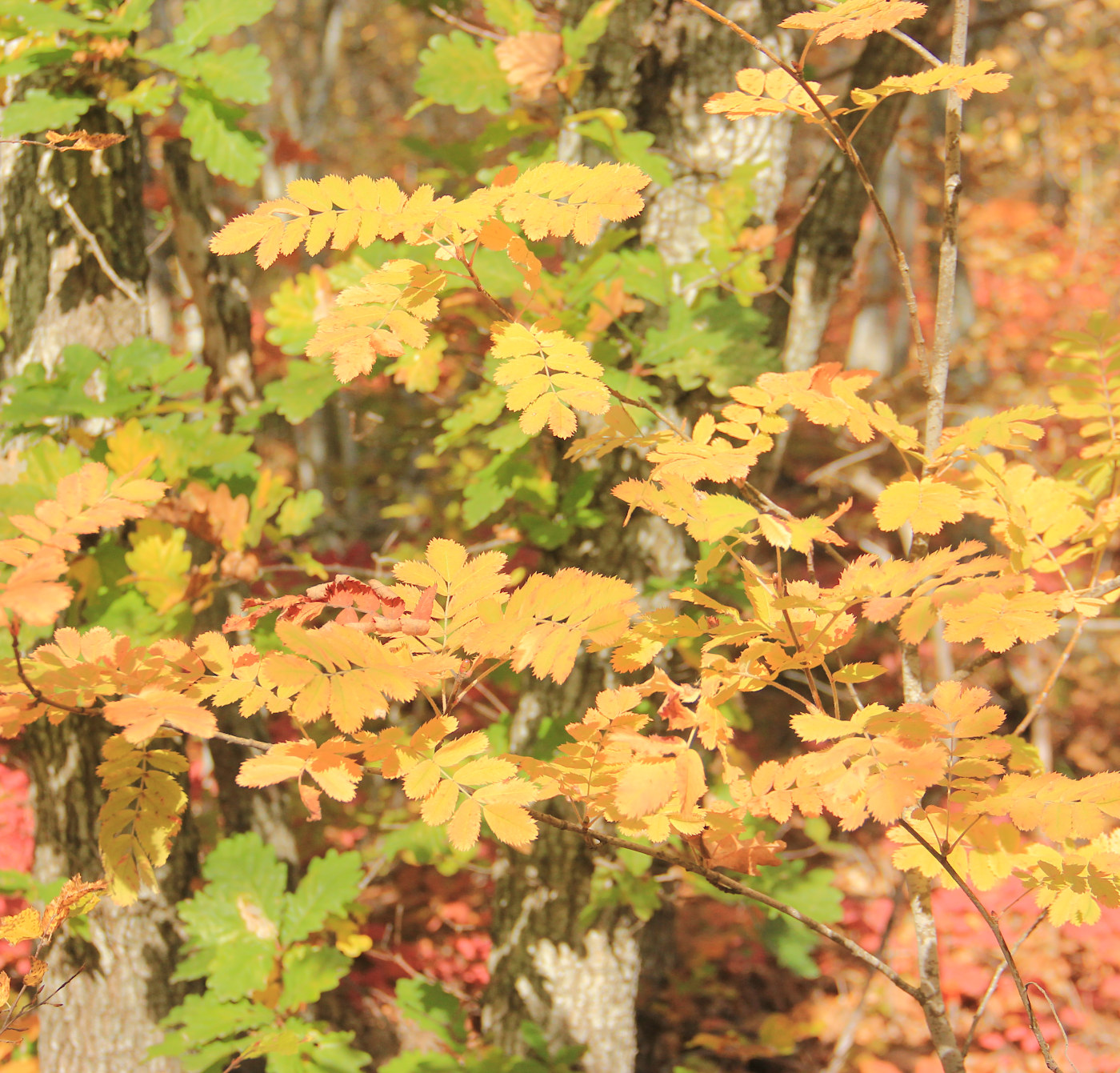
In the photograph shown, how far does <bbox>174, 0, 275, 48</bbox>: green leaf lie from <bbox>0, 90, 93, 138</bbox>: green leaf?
310 millimetres

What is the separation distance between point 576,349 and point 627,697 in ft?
1.69

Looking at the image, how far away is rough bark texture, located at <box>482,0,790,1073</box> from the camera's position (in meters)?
2.35

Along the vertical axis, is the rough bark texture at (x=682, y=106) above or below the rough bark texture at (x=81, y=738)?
above

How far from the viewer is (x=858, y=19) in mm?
1109

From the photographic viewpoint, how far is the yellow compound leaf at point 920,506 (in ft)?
3.60

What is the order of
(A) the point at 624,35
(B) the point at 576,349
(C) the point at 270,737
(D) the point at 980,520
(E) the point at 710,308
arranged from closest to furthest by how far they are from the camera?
(B) the point at 576,349 → (E) the point at 710,308 → (A) the point at 624,35 → (C) the point at 270,737 → (D) the point at 980,520

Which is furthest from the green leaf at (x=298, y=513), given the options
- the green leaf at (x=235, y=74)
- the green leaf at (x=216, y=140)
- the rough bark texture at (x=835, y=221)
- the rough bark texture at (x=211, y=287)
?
the rough bark texture at (x=835, y=221)

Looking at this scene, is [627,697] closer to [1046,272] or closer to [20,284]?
[20,284]

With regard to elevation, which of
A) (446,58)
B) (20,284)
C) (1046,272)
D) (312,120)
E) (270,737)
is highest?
(312,120)

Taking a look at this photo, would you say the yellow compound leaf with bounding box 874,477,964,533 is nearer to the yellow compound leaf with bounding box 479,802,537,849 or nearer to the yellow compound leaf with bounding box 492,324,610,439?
the yellow compound leaf with bounding box 492,324,610,439

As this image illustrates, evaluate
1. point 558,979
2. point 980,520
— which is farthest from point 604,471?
point 980,520

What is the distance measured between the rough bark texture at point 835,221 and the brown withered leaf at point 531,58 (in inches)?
35.5

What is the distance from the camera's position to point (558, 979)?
96.6 inches

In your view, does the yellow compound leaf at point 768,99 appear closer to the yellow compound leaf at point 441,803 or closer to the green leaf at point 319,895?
the yellow compound leaf at point 441,803
